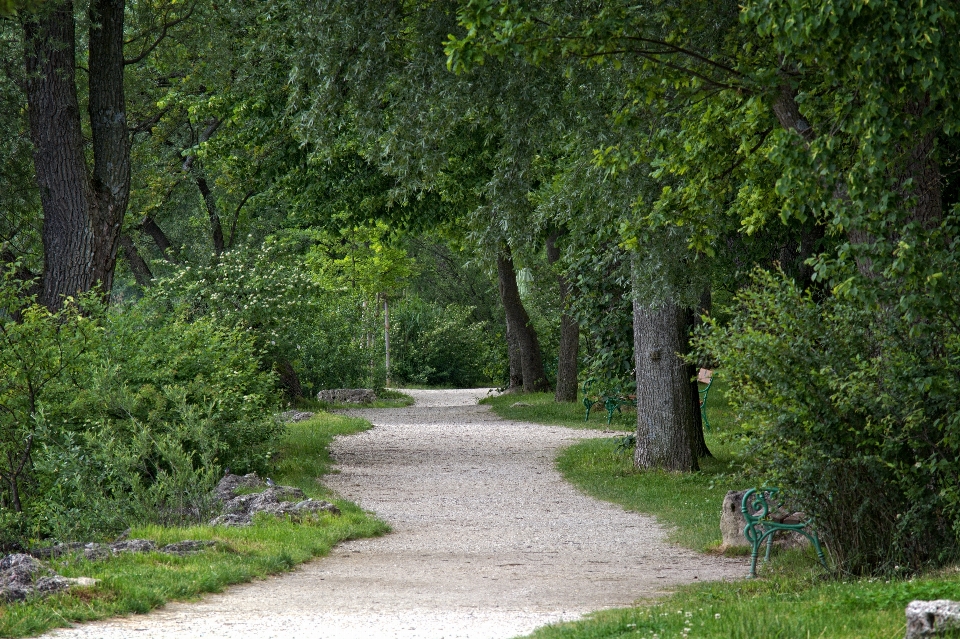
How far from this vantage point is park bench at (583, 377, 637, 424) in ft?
60.6

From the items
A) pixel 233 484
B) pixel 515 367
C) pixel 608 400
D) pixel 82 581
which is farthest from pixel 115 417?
pixel 515 367

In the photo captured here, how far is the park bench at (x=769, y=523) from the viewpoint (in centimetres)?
742

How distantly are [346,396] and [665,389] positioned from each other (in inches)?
606

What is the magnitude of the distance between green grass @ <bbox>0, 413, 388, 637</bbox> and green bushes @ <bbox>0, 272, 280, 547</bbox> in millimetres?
636

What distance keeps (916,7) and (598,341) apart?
1162 centimetres

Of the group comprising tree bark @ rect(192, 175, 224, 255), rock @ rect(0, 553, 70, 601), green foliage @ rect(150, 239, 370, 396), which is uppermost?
tree bark @ rect(192, 175, 224, 255)

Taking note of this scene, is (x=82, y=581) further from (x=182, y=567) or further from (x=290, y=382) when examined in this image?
(x=290, y=382)

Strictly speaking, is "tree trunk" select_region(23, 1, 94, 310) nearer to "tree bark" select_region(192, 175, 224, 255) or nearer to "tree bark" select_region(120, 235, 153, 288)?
"tree bark" select_region(120, 235, 153, 288)

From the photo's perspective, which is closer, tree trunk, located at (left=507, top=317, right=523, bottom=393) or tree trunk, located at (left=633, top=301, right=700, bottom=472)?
tree trunk, located at (left=633, top=301, right=700, bottom=472)

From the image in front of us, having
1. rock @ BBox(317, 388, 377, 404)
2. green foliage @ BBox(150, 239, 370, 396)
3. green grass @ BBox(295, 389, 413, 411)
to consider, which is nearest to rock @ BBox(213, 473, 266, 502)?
green foliage @ BBox(150, 239, 370, 396)

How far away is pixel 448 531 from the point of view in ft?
33.4

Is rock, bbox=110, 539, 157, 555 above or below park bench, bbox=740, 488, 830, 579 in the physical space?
below

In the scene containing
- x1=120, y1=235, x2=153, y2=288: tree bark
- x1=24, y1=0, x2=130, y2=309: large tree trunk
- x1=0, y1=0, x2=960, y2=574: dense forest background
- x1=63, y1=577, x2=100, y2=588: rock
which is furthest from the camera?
x1=120, y1=235, x2=153, y2=288: tree bark

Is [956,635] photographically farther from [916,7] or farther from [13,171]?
[13,171]
